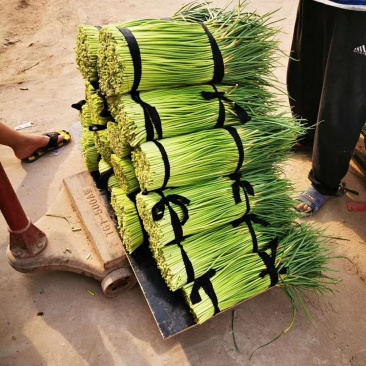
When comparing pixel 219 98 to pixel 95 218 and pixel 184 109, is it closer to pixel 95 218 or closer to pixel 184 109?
pixel 184 109

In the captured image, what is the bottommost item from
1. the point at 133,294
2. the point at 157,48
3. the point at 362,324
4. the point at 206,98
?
the point at 362,324

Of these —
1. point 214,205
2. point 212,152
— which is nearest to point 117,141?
point 212,152

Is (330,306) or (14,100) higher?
(14,100)

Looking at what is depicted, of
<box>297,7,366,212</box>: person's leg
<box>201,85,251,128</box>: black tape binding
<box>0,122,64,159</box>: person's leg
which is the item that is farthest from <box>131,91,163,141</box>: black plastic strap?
<box>0,122,64,159</box>: person's leg

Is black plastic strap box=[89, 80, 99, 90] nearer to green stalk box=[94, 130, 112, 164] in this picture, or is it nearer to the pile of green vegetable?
the pile of green vegetable

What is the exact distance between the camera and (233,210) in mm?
1996

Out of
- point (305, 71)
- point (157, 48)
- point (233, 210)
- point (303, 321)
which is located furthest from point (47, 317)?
point (305, 71)

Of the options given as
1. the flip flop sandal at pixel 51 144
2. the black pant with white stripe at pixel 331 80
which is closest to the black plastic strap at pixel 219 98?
the black pant with white stripe at pixel 331 80

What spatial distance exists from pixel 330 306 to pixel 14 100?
3630 millimetres

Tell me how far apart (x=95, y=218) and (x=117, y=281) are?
17.3 inches

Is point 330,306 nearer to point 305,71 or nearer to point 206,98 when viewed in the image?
point 206,98

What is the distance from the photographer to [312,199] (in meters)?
2.92

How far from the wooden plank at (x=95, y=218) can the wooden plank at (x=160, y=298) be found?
13cm

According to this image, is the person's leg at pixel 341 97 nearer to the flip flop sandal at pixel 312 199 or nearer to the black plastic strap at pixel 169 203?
the flip flop sandal at pixel 312 199
